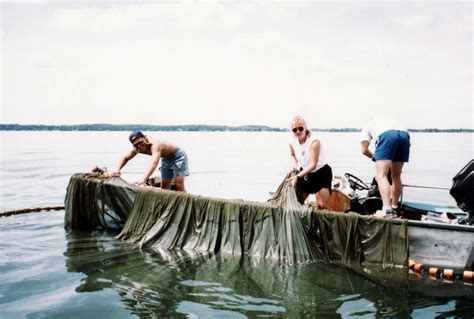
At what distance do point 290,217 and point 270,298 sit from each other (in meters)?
1.49

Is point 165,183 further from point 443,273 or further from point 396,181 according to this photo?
point 443,273

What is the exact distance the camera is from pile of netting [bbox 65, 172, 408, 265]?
23.1 feet

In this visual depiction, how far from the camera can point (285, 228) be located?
7.28m

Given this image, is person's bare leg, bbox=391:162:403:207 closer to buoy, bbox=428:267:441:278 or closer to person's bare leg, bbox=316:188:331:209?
person's bare leg, bbox=316:188:331:209

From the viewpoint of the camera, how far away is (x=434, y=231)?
685cm

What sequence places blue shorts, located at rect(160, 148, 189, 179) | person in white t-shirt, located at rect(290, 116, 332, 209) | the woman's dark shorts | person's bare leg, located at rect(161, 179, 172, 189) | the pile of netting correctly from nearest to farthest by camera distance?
the pile of netting
person in white t-shirt, located at rect(290, 116, 332, 209)
the woman's dark shorts
blue shorts, located at rect(160, 148, 189, 179)
person's bare leg, located at rect(161, 179, 172, 189)

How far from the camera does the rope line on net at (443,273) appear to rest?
6805 millimetres

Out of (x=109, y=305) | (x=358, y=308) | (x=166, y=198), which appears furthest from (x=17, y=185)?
(x=358, y=308)

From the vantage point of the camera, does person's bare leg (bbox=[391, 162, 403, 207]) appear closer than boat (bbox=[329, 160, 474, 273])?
No

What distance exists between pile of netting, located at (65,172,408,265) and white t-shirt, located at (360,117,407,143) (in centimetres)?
143

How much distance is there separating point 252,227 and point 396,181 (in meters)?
2.50

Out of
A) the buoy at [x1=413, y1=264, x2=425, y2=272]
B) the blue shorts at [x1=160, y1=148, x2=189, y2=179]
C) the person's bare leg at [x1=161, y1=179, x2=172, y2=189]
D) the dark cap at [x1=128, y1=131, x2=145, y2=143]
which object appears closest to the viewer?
the buoy at [x1=413, y1=264, x2=425, y2=272]

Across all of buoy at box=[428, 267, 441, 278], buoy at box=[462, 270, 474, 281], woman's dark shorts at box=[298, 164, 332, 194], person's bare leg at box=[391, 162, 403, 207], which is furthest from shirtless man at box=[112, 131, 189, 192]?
buoy at box=[462, 270, 474, 281]

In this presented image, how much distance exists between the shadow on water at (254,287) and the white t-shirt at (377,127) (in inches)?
85.6
